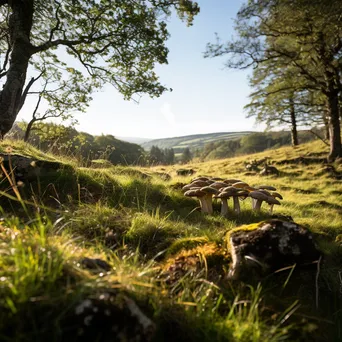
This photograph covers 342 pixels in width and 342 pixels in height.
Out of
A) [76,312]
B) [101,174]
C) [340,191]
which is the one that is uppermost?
[101,174]

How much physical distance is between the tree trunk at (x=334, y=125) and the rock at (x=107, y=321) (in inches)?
733

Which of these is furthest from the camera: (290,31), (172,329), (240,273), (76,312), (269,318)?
(290,31)

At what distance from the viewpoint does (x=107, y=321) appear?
1.50 meters

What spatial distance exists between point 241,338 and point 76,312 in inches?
47.5

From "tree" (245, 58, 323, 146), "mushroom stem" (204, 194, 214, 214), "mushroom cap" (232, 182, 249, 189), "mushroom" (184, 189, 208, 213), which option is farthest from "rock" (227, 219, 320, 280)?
"tree" (245, 58, 323, 146)

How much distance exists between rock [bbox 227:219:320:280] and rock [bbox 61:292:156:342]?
1.37m

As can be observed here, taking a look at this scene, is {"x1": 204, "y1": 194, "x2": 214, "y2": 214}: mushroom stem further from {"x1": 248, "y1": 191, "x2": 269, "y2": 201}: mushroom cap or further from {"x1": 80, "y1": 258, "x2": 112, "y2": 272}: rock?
{"x1": 80, "y1": 258, "x2": 112, "y2": 272}: rock

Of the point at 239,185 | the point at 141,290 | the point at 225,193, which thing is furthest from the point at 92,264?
the point at 239,185

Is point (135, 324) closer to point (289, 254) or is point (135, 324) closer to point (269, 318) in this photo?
point (269, 318)

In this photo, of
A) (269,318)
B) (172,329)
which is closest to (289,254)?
(269,318)

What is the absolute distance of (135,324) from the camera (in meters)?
1.57

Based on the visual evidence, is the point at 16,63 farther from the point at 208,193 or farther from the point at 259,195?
the point at 259,195

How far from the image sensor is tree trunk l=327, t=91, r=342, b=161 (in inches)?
635

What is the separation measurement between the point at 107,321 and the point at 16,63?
10218 millimetres
